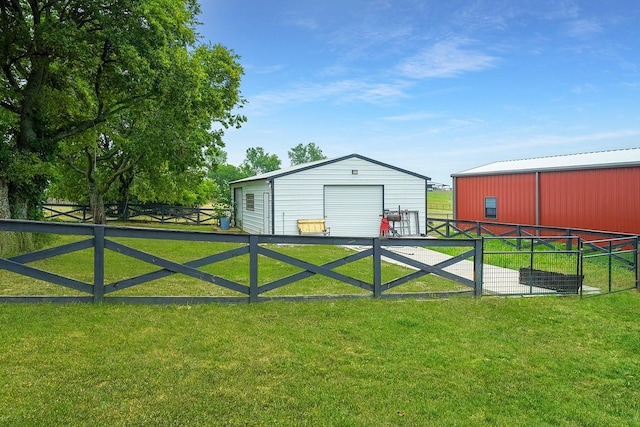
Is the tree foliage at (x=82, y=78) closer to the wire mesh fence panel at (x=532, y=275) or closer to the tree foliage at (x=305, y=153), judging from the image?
the wire mesh fence panel at (x=532, y=275)

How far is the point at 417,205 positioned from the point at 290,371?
1422cm

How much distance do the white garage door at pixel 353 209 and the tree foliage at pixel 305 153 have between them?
62.5 metres

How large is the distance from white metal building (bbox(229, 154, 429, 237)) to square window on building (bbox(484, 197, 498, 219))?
323cm

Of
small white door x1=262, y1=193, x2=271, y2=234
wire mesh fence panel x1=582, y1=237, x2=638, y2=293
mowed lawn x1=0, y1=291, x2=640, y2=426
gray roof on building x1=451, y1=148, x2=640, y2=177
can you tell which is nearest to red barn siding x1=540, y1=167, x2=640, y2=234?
gray roof on building x1=451, y1=148, x2=640, y2=177

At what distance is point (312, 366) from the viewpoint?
368cm

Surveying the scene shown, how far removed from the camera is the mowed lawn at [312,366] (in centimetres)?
288

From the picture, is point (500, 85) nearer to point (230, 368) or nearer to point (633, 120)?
point (633, 120)

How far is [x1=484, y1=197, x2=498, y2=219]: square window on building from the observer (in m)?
17.9

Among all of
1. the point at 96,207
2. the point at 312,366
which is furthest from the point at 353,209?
the point at 312,366

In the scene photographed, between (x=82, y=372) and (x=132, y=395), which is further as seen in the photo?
(x=82, y=372)

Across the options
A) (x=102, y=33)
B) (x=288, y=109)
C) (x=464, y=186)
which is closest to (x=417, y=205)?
(x=464, y=186)

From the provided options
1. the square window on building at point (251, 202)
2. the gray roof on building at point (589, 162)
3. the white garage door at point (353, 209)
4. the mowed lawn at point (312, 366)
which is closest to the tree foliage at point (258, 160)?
the square window on building at point (251, 202)


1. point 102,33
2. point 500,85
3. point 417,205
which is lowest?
point 417,205

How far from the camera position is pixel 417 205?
17062 mm
